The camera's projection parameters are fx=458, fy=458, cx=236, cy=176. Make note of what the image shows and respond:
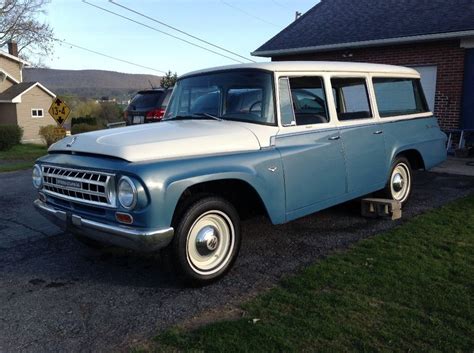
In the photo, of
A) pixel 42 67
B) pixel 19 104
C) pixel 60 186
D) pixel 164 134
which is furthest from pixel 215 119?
pixel 42 67

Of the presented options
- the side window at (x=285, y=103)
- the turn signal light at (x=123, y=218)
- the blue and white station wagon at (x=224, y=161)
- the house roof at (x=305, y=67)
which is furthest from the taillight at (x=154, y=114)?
the turn signal light at (x=123, y=218)

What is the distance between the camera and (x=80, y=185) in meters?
3.76

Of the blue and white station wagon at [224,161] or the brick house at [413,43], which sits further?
the brick house at [413,43]

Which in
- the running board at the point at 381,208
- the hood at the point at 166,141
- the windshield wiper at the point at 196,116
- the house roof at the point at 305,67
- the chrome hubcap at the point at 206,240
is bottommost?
the running board at the point at 381,208

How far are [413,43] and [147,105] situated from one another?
7213 mm

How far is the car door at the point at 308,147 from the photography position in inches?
176

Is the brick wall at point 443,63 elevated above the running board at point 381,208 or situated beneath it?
elevated above

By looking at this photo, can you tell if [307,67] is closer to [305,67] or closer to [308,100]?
[305,67]

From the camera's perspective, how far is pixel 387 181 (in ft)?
19.5

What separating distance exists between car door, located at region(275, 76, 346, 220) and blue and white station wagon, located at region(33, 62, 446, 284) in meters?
0.01

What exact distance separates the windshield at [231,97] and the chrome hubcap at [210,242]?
1.09 meters

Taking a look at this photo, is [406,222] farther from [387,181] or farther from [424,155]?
[424,155]

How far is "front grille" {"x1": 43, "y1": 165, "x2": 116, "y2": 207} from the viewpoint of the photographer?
353 cm

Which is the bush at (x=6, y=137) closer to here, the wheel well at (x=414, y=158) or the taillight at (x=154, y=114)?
the taillight at (x=154, y=114)
